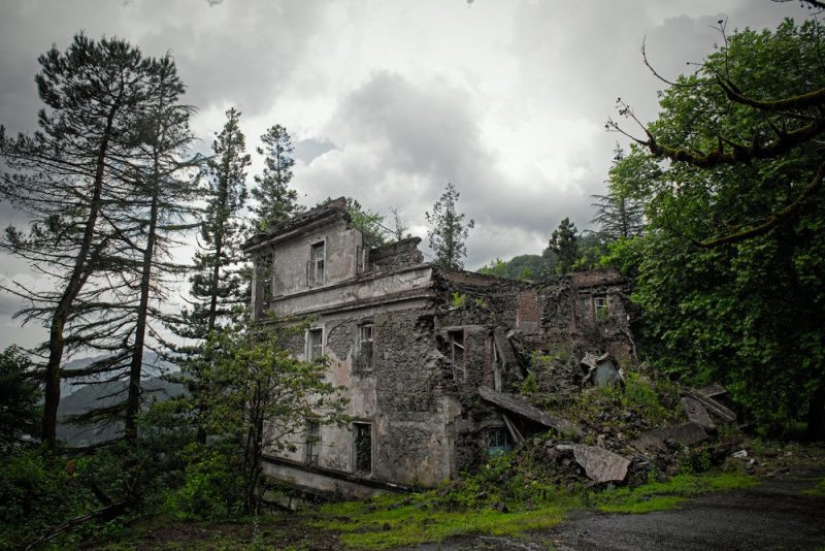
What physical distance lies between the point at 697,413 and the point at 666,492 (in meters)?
5.85

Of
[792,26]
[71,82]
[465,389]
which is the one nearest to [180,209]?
[71,82]

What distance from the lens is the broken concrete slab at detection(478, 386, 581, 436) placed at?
11.1 m

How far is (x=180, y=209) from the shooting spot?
653 inches

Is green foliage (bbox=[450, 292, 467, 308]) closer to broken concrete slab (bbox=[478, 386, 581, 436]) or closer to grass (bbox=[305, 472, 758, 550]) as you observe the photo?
broken concrete slab (bbox=[478, 386, 581, 436])

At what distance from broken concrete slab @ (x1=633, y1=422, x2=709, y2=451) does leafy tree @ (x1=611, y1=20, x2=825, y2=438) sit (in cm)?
146

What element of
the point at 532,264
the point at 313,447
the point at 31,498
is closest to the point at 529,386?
the point at 313,447

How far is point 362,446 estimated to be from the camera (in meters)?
13.5

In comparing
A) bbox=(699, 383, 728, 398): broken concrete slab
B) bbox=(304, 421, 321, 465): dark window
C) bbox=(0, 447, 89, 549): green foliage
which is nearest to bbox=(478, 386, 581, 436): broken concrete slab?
bbox=(304, 421, 321, 465): dark window

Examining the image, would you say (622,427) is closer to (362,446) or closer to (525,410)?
(525,410)

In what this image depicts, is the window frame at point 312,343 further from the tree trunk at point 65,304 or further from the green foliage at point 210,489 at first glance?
the tree trunk at point 65,304

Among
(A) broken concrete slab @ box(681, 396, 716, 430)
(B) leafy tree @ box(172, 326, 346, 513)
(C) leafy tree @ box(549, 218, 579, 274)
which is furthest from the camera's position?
(C) leafy tree @ box(549, 218, 579, 274)

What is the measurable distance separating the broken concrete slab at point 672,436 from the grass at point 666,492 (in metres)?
1.02

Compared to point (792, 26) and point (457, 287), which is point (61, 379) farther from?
point (792, 26)

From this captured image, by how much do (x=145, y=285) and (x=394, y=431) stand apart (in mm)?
10845
